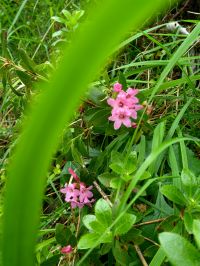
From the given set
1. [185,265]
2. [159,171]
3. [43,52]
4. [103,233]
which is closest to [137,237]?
[103,233]

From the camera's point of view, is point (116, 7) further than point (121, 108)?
No

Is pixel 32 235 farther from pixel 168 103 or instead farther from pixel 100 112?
pixel 168 103

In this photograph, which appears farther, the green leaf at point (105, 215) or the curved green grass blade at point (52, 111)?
the green leaf at point (105, 215)

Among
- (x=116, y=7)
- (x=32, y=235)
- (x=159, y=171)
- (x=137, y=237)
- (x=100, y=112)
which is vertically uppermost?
(x=116, y=7)

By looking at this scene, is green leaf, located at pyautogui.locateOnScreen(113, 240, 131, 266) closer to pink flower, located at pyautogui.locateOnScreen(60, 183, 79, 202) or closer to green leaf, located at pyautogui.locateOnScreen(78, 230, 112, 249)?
green leaf, located at pyautogui.locateOnScreen(78, 230, 112, 249)

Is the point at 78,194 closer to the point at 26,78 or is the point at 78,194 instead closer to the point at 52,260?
the point at 52,260

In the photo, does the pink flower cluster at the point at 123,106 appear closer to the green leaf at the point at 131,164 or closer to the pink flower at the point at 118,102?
the pink flower at the point at 118,102

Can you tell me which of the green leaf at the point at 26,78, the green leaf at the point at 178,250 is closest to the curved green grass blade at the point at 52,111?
the green leaf at the point at 178,250
